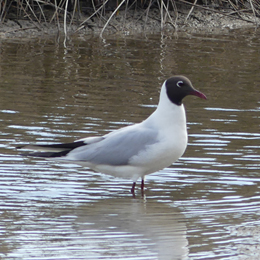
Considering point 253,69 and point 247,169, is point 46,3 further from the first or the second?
point 247,169

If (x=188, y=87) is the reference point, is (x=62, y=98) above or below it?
below

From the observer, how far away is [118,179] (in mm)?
6398

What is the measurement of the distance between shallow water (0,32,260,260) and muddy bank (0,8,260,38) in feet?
6.35

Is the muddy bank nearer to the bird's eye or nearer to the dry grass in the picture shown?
the dry grass

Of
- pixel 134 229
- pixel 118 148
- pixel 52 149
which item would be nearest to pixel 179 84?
pixel 118 148

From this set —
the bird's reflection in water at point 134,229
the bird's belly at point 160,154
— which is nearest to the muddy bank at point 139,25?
the bird's belly at point 160,154

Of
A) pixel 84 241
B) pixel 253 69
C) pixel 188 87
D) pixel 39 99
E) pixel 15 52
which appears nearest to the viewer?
pixel 84 241

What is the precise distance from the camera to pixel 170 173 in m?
6.33

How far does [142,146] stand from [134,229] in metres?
1.02

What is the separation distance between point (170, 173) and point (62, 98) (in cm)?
295

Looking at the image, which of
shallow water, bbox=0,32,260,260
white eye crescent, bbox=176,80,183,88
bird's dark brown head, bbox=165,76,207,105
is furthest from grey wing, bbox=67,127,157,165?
white eye crescent, bbox=176,80,183,88

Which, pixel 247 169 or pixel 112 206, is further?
pixel 247 169

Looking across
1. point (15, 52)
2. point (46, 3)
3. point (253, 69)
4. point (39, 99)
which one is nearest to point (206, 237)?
point (39, 99)

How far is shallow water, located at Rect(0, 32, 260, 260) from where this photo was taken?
15.2 feet
